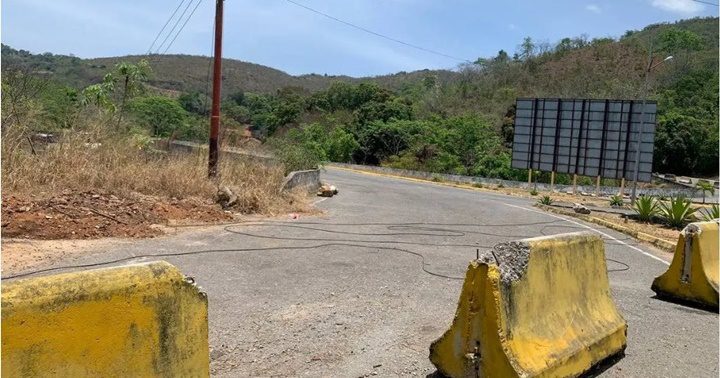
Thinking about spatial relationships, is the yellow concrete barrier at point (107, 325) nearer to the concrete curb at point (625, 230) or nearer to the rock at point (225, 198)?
the rock at point (225, 198)

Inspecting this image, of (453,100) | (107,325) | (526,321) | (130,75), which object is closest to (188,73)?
(453,100)

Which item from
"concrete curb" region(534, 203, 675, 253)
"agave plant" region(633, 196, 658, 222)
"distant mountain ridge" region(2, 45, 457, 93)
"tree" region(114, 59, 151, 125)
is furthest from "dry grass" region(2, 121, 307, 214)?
"distant mountain ridge" region(2, 45, 457, 93)

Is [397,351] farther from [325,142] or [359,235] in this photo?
[325,142]

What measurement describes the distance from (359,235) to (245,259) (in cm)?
382

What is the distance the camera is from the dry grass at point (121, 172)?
10.7 meters

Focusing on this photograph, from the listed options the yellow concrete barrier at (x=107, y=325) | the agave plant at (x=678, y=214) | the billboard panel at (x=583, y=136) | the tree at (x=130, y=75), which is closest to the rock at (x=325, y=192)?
the tree at (x=130, y=75)

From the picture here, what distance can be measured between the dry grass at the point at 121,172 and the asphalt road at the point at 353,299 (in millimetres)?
2068

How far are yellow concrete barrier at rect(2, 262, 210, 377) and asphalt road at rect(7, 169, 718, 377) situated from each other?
141 centimetres

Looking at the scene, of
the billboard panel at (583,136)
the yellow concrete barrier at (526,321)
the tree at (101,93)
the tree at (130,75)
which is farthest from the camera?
the billboard panel at (583,136)

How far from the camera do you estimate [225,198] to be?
1412 cm

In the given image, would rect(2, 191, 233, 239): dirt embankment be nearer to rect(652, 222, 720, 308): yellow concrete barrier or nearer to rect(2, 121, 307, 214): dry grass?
rect(2, 121, 307, 214): dry grass

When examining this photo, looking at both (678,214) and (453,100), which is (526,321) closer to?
(678,214)

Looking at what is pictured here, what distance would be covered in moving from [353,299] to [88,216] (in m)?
5.78

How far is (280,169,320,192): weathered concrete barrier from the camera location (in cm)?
1783
